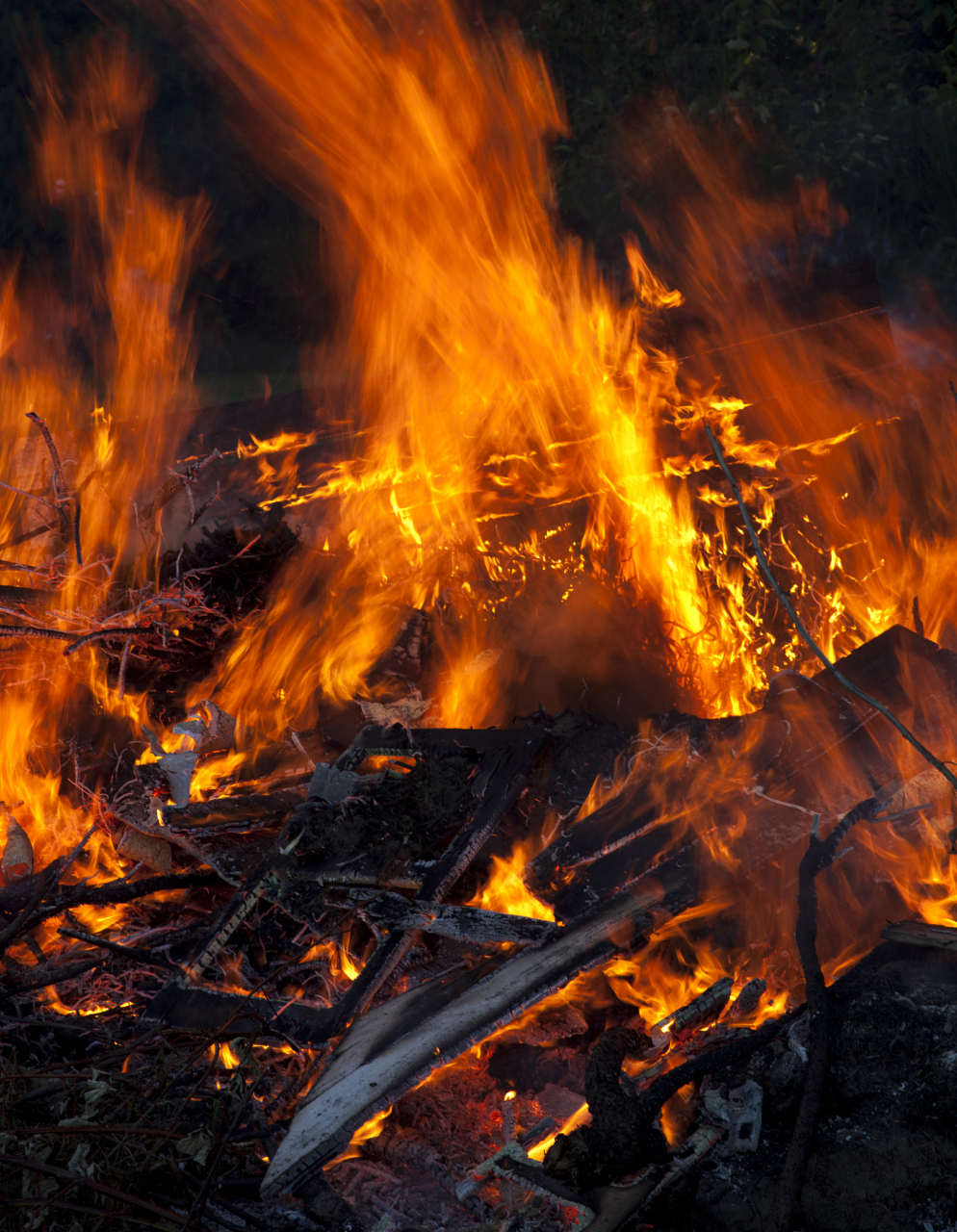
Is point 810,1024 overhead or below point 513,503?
below

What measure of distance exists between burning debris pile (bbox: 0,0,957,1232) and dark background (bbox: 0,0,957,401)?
37 centimetres

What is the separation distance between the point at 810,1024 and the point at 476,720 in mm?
2670

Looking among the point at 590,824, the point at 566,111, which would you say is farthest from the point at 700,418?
the point at 566,111

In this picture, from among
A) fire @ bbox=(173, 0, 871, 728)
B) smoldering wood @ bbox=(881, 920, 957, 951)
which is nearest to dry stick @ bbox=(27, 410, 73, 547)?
fire @ bbox=(173, 0, 871, 728)

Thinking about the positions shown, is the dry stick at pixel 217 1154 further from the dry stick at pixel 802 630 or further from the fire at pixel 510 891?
the dry stick at pixel 802 630

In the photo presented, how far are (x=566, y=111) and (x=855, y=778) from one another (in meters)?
6.68

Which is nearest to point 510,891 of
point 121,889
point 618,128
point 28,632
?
point 121,889

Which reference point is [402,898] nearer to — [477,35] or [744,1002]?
[744,1002]

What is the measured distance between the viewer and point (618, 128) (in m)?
7.51

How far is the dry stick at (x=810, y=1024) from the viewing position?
2471mm

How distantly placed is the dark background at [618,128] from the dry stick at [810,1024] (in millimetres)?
4236

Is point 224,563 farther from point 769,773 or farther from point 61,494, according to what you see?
point 769,773

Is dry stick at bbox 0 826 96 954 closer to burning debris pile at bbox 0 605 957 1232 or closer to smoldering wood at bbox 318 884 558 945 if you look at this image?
burning debris pile at bbox 0 605 957 1232

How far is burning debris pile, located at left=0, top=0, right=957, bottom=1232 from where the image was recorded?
2871 millimetres
